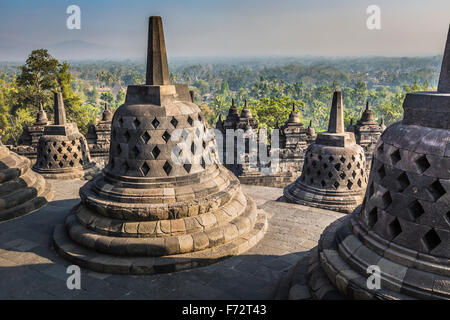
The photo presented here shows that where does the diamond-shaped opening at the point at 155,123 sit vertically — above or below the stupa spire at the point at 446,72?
below

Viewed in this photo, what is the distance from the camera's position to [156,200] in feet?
19.4

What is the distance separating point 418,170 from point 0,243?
7472 millimetres

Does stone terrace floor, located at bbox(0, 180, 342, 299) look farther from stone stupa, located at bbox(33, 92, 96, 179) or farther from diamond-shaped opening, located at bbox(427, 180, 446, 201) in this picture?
stone stupa, located at bbox(33, 92, 96, 179)

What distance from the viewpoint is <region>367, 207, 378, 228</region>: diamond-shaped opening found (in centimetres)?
378

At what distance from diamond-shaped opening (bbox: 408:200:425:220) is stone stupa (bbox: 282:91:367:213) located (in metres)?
6.99

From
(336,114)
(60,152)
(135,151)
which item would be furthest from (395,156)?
(60,152)

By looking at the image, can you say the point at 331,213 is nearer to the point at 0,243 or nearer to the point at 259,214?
the point at 259,214

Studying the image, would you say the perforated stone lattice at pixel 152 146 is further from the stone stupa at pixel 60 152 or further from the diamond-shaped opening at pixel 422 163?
the stone stupa at pixel 60 152

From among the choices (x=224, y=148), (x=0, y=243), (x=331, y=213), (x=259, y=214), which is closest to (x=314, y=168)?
(x=331, y=213)

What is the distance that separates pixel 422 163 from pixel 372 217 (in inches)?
35.8

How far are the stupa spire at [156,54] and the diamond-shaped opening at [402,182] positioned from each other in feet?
15.5

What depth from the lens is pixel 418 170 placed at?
3.26 m

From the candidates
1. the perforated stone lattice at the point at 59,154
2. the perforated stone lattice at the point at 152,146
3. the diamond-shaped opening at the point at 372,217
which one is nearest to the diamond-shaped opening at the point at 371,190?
the diamond-shaped opening at the point at 372,217

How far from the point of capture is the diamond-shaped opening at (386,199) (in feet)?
11.7
